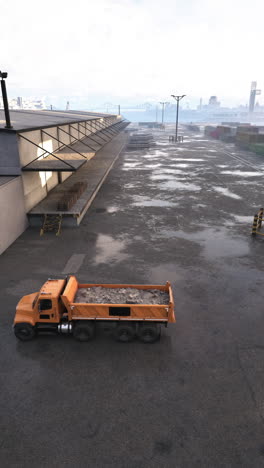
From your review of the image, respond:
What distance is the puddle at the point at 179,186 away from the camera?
36.7 meters

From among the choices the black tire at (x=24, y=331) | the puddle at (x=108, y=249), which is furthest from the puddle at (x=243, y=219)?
the black tire at (x=24, y=331)

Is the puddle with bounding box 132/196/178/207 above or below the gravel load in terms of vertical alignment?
below

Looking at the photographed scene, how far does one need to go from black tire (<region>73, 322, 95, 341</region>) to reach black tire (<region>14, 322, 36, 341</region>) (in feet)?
5.53

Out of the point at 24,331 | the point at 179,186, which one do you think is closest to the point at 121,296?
the point at 24,331

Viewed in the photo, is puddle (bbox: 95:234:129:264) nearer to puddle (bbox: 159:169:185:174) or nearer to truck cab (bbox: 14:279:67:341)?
truck cab (bbox: 14:279:67:341)

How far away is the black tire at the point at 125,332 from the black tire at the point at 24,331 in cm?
333

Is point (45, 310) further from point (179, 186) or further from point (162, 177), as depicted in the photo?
point (162, 177)

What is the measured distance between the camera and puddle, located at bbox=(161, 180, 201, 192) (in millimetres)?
36719

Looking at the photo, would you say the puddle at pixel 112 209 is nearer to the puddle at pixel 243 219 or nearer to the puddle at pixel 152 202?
the puddle at pixel 152 202

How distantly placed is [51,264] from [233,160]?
49.8 metres

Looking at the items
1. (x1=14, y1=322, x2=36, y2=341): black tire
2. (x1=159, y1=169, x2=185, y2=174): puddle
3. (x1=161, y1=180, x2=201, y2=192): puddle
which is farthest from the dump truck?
(x1=159, y1=169, x2=185, y2=174): puddle

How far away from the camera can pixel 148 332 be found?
39.5 ft

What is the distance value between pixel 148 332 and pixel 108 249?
9.09 m

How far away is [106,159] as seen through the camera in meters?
48.8
